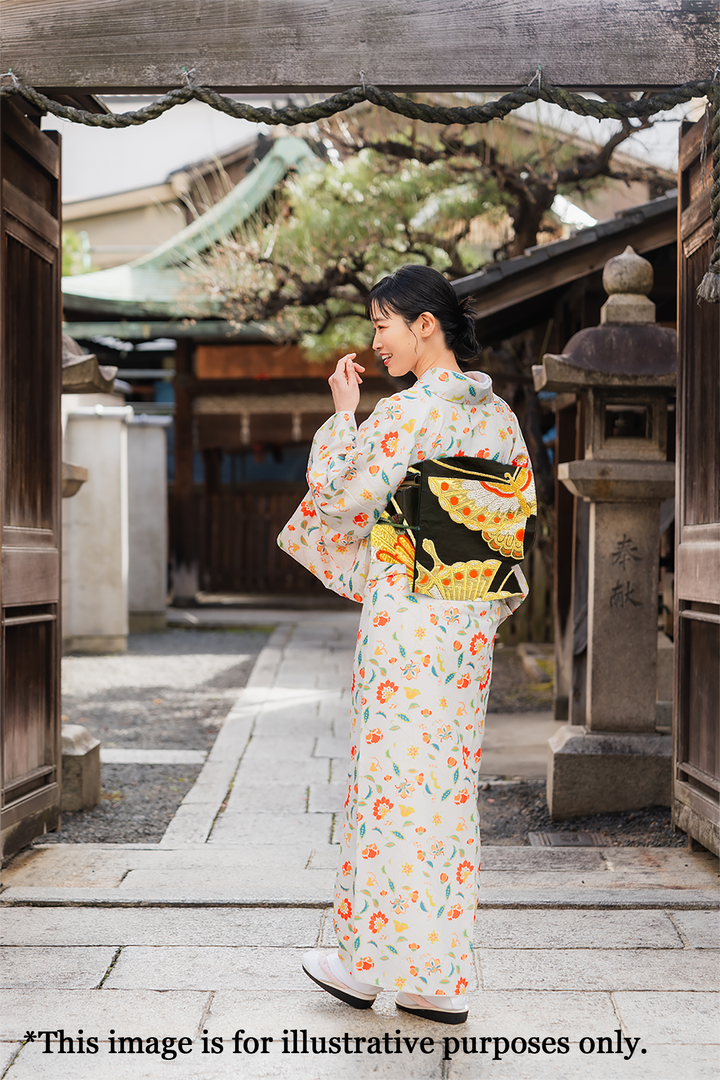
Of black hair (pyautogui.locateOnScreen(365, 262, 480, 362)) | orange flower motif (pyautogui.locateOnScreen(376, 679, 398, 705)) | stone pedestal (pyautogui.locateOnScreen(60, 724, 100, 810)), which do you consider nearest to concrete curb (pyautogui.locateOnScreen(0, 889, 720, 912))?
orange flower motif (pyautogui.locateOnScreen(376, 679, 398, 705))

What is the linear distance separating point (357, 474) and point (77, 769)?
307 cm

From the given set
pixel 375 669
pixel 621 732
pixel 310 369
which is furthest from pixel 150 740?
pixel 310 369

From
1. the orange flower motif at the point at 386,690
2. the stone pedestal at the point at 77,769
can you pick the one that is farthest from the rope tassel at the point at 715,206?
the stone pedestal at the point at 77,769

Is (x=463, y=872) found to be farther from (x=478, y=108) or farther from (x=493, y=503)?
(x=478, y=108)

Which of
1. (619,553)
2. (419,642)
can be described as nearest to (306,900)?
(419,642)

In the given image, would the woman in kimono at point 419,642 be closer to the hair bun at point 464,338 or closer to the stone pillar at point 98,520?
the hair bun at point 464,338

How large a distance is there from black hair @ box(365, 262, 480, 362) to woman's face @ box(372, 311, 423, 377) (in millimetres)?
14

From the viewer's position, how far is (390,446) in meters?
2.74

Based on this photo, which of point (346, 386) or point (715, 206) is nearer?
point (346, 386)

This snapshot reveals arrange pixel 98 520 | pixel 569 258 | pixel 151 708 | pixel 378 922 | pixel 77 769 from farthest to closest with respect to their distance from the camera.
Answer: pixel 98 520, pixel 151 708, pixel 569 258, pixel 77 769, pixel 378 922

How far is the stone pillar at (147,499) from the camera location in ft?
43.7

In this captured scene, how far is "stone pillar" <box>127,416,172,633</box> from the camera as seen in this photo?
1332 centimetres

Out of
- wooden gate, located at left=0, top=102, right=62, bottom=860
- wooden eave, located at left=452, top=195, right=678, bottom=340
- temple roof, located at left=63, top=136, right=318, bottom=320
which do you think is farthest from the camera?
temple roof, located at left=63, top=136, right=318, bottom=320

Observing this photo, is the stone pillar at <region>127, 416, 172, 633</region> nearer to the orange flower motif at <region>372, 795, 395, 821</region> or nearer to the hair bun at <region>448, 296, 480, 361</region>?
the hair bun at <region>448, 296, 480, 361</region>
